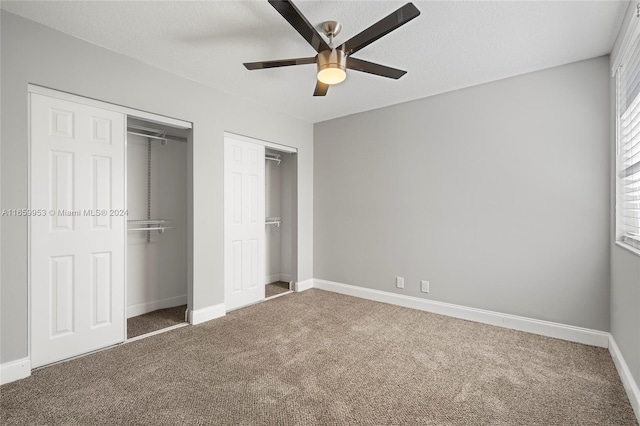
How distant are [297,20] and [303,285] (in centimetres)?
349

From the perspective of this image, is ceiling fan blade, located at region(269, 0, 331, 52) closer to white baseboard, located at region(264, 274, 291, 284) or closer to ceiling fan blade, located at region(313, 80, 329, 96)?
ceiling fan blade, located at region(313, 80, 329, 96)

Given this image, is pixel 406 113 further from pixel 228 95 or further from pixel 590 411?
pixel 590 411

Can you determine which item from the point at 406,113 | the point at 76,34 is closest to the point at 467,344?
the point at 406,113

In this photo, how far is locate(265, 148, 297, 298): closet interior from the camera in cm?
478

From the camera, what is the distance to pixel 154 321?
3203 millimetres

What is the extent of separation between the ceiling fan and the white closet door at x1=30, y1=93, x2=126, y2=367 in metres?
1.50

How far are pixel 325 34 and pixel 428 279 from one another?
9.19ft

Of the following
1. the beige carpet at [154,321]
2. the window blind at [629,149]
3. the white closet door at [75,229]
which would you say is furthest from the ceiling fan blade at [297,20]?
the beige carpet at [154,321]

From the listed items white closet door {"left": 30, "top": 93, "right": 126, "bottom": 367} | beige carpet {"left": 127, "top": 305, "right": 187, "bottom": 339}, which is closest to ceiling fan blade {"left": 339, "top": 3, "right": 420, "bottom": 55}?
white closet door {"left": 30, "top": 93, "right": 126, "bottom": 367}

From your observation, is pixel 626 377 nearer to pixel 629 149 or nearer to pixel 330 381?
pixel 629 149

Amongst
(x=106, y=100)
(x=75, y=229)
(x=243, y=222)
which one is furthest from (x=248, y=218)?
(x=106, y=100)

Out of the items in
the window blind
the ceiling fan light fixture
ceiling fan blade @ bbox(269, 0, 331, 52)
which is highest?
ceiling fan blade @ bbox(269, 0, 331, 52)

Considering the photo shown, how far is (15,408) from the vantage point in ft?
5.87

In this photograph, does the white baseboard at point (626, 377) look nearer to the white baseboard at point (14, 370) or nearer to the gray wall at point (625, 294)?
the gray wall at point (625, 294)
